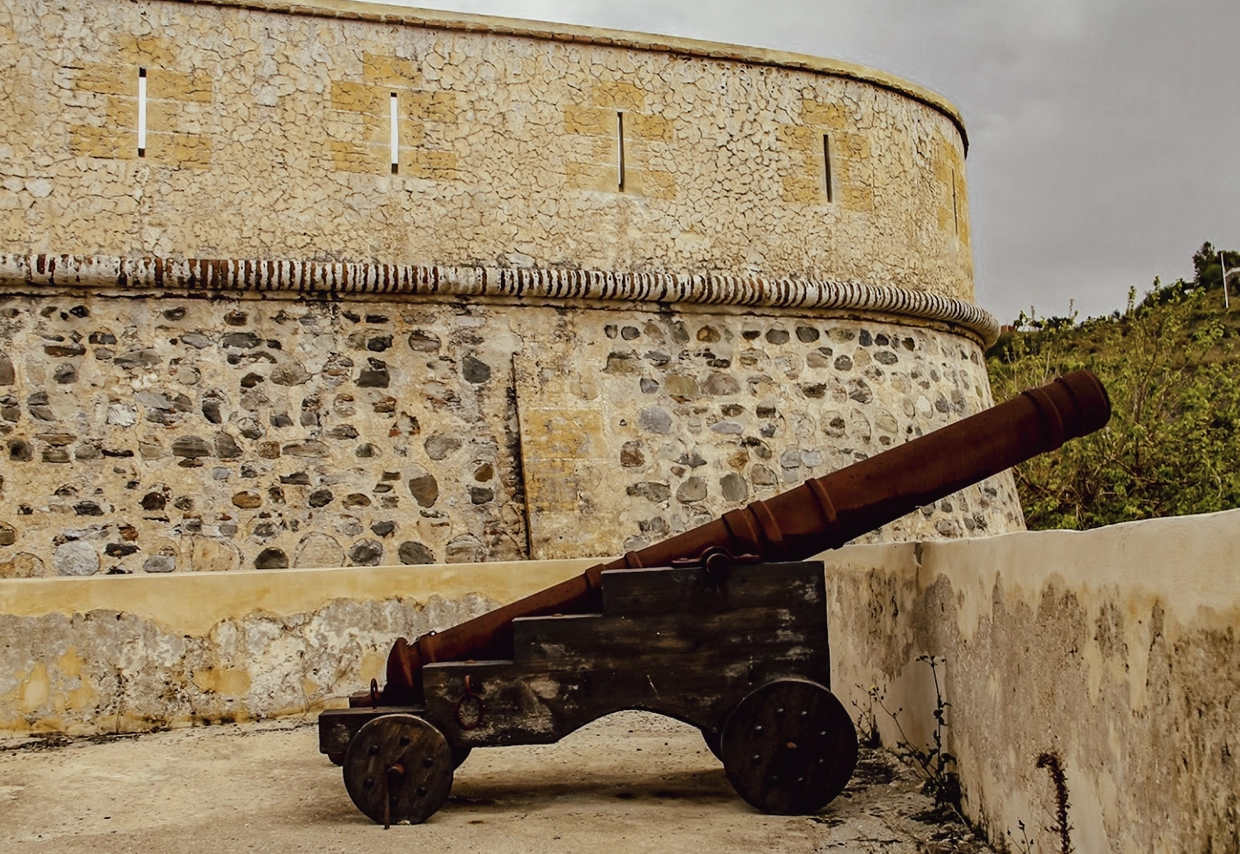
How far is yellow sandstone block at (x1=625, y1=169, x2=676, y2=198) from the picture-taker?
8.45 meters

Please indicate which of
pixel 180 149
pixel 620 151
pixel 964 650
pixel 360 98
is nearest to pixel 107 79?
pixel 180 149

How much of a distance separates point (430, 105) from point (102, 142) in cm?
200

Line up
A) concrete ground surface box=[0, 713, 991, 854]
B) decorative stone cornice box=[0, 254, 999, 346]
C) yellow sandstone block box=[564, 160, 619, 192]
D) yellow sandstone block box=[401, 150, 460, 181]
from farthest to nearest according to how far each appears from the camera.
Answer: yellow sandstone block box=[564, 160, 619, 192]
yellow sandstone block box=[401, 150, 460, 181]
decorative stone cornice box=[0, 254, 999, 346]
concrete ground surface box=[0, 713, 991, 854]

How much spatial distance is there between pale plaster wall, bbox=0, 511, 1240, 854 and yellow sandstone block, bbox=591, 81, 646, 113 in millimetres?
3817

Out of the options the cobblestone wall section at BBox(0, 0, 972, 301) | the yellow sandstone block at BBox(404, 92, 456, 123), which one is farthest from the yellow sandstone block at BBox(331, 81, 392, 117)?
the yellow sandstone block at BBox(404, 92, 456, 123)

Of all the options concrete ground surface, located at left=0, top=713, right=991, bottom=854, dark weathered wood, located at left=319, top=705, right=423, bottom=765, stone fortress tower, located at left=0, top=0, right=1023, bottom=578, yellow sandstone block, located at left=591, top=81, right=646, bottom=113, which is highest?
yellow sandstone block, located at left=591, top=81, right=646, bottom=113

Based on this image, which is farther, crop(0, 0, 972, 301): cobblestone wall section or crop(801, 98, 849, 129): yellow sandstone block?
crop(801, 98, 849, 129): yellow sandstone block

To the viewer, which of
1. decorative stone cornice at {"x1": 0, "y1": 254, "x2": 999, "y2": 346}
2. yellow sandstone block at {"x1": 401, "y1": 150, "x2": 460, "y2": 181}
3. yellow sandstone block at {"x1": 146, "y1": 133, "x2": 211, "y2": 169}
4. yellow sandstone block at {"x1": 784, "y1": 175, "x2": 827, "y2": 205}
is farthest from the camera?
yellow sandstone block at {"x1": 784, "y1": 175, "x2": 827, "y2": 205}

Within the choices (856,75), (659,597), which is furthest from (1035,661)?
(856,75)

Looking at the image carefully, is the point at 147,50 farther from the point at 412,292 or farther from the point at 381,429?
the point at 381,429

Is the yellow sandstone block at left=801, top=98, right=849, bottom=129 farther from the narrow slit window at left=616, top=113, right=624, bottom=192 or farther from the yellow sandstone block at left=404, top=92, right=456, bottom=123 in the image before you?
the yellow sandstone block at left=404, top=92, right=456, bottom=123

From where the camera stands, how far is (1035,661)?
9.05ft

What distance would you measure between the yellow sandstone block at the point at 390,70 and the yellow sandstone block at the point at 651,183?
154 cm

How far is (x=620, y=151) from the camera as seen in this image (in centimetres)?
846
